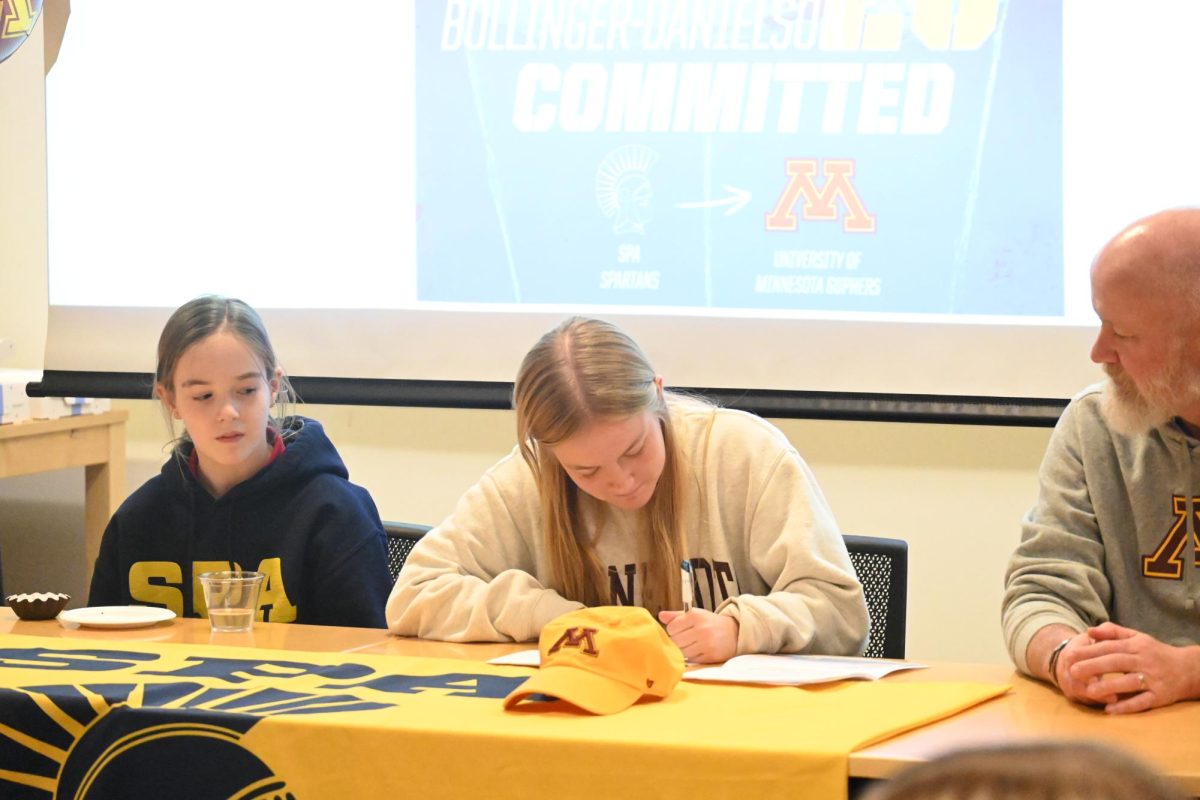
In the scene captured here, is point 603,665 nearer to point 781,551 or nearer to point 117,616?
point 781,551

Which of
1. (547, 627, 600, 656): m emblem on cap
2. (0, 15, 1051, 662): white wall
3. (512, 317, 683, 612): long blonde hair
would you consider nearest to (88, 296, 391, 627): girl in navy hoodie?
(512, 317, 683, 612): long blonde hair

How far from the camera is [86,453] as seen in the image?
362 cm

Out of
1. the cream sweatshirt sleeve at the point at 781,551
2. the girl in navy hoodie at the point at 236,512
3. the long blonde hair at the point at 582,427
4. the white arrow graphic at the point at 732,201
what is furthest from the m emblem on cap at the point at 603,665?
the white arrow graphic at the point at 732,201

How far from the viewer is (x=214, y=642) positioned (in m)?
2.05

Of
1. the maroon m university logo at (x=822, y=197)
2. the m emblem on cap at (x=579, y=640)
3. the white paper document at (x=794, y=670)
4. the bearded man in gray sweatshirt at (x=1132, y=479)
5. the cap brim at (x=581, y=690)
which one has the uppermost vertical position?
the maroon m university logo at (x=822, y=197)

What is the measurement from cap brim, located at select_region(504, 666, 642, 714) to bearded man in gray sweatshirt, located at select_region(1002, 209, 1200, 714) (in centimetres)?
55

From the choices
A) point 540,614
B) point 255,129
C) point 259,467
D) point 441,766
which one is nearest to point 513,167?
point 255,129

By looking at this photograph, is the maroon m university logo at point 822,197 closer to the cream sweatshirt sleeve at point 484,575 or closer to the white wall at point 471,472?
the white wall at point 471,472

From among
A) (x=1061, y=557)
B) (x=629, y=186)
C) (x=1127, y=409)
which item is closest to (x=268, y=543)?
(x=629, y=186)

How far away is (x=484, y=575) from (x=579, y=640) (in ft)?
1.75

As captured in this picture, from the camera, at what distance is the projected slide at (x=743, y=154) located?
301 centimetres

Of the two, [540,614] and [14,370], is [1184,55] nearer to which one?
[540,614]

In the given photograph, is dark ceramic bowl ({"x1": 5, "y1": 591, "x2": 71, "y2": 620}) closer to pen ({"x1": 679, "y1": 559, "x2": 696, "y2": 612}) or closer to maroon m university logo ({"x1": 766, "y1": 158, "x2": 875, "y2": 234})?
pen ({"x1": 679, "y1": 559, "x2": 696, "y2": 612})

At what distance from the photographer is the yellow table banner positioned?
1.42 metres
